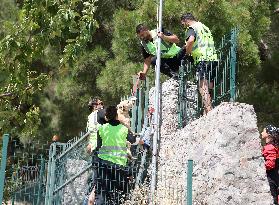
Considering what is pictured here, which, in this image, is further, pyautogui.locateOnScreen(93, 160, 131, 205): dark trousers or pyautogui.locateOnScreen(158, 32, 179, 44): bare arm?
pyautogui.locateOnScreen(158, 32, 179, 44): bare arm

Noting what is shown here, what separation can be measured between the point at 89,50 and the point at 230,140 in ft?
19.3

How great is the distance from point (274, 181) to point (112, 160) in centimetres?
195

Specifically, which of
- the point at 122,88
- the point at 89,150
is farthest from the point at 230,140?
the point at 122,88

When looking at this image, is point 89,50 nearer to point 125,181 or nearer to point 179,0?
point 179,0

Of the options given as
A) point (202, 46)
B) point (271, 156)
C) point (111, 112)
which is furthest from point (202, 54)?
point (111, 112)

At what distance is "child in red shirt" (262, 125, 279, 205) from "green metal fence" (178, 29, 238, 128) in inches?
29.5

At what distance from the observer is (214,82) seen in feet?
31.2

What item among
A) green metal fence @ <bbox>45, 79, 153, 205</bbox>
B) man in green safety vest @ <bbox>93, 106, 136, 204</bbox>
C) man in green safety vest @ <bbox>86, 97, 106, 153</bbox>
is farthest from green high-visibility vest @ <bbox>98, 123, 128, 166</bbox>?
green metal fence @ <bbox>45, 79, 153, 205</bbox>

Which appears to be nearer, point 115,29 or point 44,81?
point 44,81

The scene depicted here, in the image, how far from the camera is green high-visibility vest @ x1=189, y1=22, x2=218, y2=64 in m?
9.20

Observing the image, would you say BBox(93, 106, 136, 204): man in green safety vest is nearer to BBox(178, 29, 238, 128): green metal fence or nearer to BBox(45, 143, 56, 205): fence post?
BBox(45, 143, 56, 205): fence post

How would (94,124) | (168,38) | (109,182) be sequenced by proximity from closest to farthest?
(109,182) → (94,124) → (168,38)

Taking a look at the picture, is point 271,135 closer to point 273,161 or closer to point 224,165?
point 273,161

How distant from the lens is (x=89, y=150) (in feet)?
28.2
